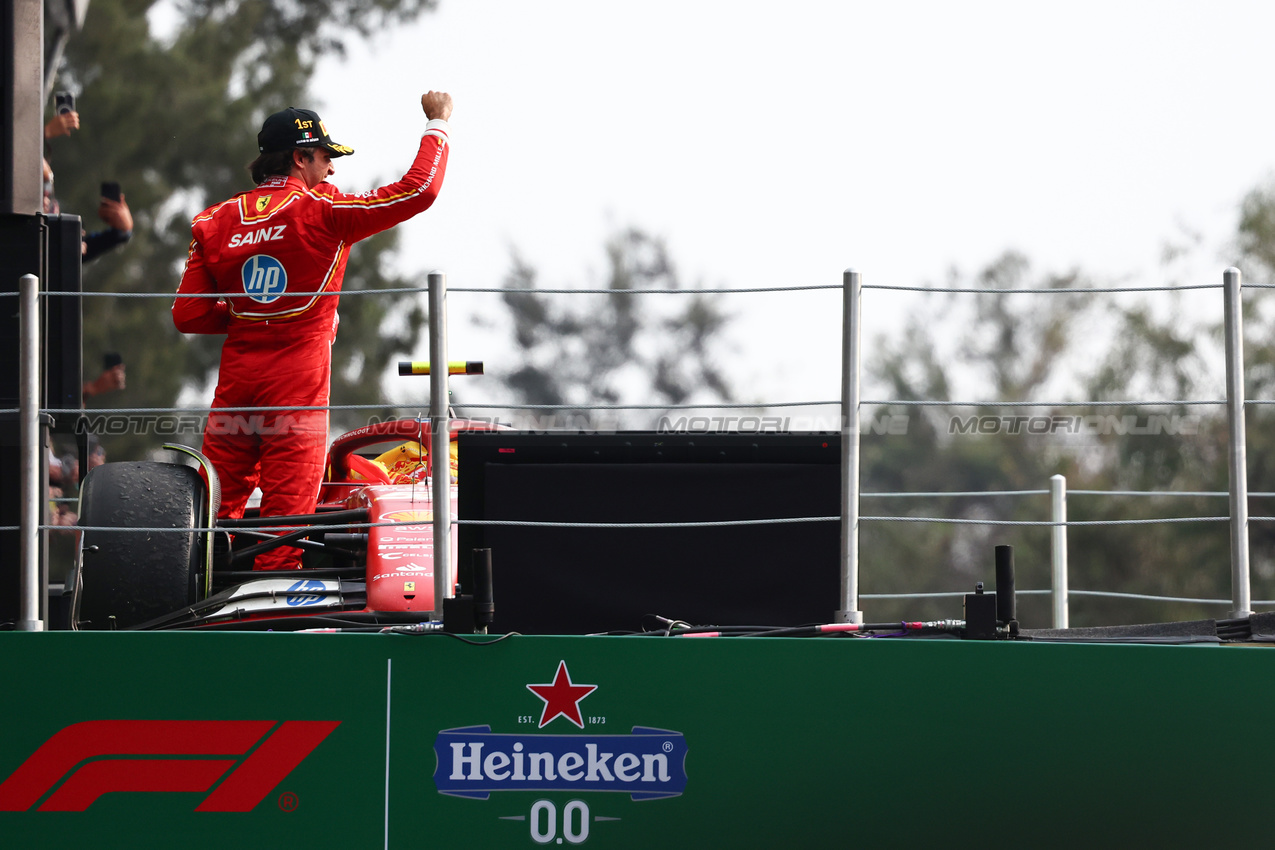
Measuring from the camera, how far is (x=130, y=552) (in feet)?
11.2

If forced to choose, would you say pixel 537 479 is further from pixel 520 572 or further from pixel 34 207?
pixel 34 207

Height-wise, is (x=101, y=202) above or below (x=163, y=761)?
above

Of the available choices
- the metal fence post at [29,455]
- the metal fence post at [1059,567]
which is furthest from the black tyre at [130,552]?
the metal fence post at [1059,567]

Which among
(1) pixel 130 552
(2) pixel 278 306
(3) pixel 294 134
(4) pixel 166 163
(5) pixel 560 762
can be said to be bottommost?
(5) pixel 560 762

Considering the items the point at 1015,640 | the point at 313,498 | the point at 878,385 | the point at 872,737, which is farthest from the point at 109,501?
the point at 878,385

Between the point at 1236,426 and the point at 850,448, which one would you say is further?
the point at 1236,426

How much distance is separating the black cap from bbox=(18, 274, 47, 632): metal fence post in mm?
1268

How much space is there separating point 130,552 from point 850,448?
1932 millimetres

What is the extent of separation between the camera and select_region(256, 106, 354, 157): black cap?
4.30 metres

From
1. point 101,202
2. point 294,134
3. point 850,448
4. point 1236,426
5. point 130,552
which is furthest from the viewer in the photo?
point 101,202

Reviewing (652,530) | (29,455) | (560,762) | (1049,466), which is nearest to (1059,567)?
(652,530)

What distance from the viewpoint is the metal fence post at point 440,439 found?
3.16 m

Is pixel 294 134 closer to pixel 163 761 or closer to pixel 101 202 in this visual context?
pixel 101 202

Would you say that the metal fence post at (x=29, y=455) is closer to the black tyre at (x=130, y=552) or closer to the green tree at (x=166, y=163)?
the black tyre at (x=130, y=552)
